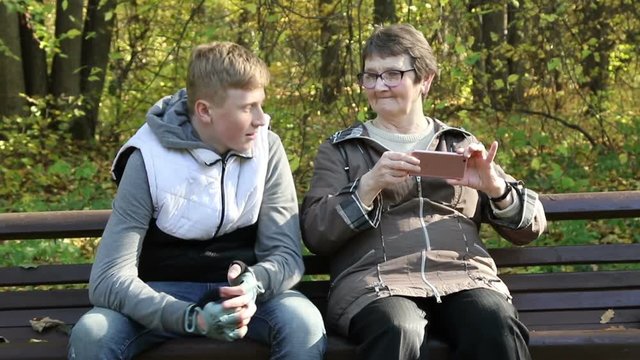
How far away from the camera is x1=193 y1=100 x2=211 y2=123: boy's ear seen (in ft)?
11.6

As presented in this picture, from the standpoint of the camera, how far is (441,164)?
135 inches

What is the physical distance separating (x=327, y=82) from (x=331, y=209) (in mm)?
3418

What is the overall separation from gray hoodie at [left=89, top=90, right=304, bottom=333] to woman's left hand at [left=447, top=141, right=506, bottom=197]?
0.62 metres

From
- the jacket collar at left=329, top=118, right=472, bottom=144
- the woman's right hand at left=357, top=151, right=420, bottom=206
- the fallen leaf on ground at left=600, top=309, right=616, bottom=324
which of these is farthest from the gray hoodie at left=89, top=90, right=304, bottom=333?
the fallen leaf on ground at left=600, top=309, right=616, bottom=324

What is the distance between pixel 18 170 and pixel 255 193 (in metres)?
6.26

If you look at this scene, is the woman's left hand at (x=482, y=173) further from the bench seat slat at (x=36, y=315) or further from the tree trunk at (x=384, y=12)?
the tree trunk at (x=384, y=12)

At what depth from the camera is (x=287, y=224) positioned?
3.67 meters

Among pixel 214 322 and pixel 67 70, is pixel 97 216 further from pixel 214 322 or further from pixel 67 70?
pixel 67 70

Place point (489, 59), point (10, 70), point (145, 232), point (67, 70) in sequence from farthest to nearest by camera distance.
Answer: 1. point (67, 70)
2. point (10, 70)
3. point (489, 59)
4. point (145, 232)

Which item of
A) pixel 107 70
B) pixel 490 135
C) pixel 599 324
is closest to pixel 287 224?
pixel 599 324

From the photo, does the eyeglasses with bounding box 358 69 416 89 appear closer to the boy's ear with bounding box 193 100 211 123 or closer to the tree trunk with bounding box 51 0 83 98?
the boy's ear with bounding box 193 100 211 123

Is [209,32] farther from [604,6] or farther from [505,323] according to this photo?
[505,323]

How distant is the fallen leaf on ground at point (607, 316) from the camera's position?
12.9ft

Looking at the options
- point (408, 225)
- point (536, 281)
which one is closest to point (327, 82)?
point (536, 281)
